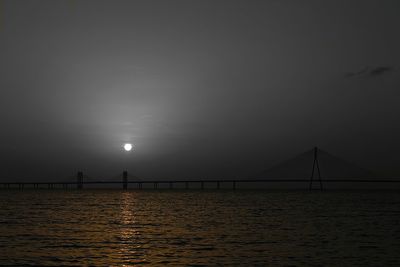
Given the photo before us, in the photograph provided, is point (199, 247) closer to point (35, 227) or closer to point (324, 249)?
point (324, 249)

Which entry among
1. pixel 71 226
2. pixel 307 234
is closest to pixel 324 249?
pixel 307 234

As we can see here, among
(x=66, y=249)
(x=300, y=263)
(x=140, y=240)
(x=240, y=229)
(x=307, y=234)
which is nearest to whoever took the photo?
(x=300, y=263)

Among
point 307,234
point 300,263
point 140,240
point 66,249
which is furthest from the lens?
point 307,234

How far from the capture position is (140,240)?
37.3m

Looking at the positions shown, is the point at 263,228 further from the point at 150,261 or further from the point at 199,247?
the point at 150,261

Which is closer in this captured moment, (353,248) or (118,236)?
(353,248)

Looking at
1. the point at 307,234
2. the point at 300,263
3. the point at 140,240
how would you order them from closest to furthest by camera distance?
the point at 300,263 < the point at 140,240 < the point at 307,234

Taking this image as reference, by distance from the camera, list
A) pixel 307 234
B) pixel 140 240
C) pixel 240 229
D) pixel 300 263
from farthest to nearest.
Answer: pixel 240 229 → pixel 307 234 → pixel 140 240 → pixel 300 263

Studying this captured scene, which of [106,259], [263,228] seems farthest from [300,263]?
[263,228]

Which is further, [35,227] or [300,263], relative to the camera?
[35,227]

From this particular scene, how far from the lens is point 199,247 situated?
110 feet

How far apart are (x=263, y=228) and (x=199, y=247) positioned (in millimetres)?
15086

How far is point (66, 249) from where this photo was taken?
32.0 m

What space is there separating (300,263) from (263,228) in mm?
19985
